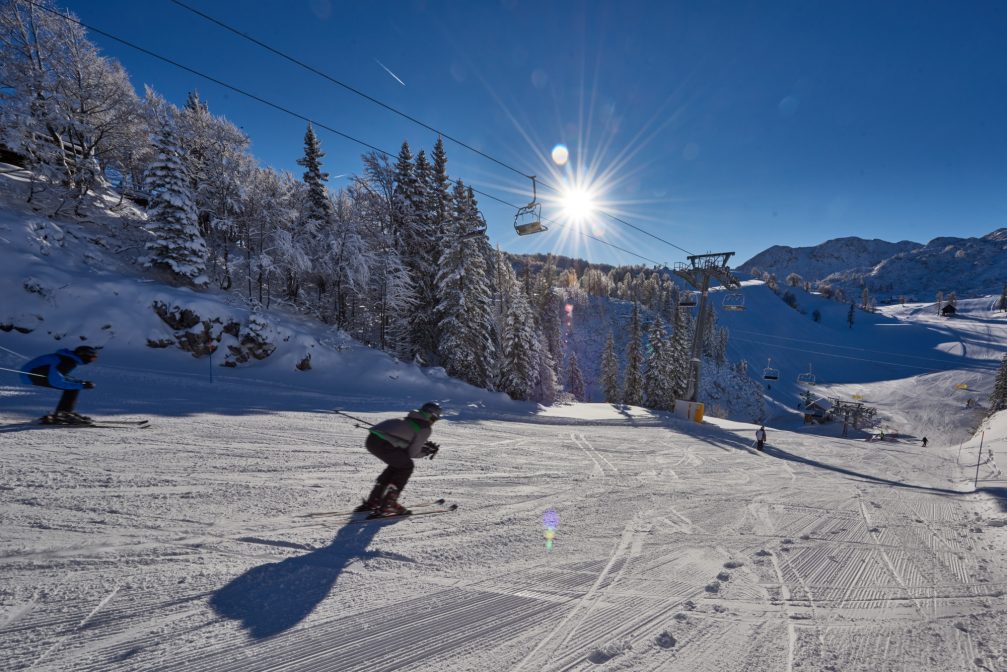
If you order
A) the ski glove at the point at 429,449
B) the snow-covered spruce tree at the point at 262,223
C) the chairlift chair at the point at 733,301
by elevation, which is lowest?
the ski glove at the point at 429,449

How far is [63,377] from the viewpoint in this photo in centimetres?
647

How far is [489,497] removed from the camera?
239 inches

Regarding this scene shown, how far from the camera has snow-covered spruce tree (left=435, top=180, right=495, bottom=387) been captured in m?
22.3

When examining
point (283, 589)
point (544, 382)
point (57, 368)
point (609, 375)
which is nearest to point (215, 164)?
point (57, 368)

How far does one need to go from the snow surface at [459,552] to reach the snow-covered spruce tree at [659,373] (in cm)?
2799

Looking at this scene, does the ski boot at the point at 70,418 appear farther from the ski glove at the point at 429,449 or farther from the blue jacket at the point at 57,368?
the ski glove at the point at 429,449

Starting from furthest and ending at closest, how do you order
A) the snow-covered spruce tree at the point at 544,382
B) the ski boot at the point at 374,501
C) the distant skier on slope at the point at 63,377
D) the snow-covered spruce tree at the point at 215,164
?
the snow-covered spruce tree at the point at 544,382 < the snow-covered spruce tree at the point at 215,164 < the distant skier on slope at the point at 63,377 < the ski boot at the point at 374,501

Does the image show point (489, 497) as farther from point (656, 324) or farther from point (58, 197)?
point (656, 324)

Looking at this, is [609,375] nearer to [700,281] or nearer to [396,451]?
[700,281]

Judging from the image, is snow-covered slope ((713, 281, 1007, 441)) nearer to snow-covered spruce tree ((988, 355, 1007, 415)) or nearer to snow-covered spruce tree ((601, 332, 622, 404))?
snow-covered spruce tree ((988, 355, 1007, 415))

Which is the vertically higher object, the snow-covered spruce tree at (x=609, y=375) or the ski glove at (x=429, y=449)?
the ski glove at (x=429, y=449)

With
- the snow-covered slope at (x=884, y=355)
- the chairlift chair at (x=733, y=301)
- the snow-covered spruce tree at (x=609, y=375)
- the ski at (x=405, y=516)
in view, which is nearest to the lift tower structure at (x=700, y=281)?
the chairlift chair at (x=733, y=301)

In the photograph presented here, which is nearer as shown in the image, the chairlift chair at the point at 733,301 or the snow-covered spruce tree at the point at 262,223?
the chairlift chair at the point at 733,301

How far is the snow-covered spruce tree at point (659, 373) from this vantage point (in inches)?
1521
